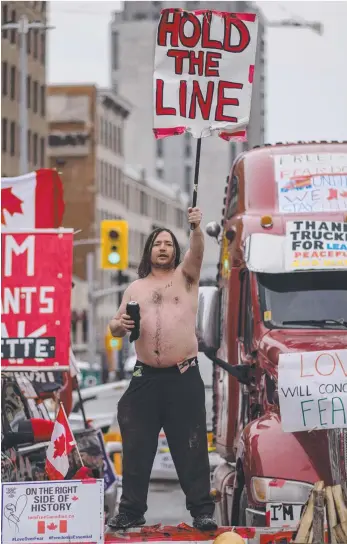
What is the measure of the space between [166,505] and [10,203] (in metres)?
5.01

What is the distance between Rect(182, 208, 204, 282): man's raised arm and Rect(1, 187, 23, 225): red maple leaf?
16.0 feet

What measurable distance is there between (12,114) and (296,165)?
59.9 m

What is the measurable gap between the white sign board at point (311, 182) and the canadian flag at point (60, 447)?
333 cm

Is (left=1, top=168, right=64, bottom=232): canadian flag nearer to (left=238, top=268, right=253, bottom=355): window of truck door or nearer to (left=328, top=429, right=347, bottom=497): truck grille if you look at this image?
(left=238, top=268, right=253, bottom=355): window of truck door

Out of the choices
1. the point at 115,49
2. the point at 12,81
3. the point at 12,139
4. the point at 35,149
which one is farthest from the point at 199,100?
the point at 115,49

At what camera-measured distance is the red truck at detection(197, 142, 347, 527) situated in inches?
392

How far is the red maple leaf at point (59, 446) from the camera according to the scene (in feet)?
33.9

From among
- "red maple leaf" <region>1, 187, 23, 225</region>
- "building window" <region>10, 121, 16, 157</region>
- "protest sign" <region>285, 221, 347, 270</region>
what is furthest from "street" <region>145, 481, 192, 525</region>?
"building window" <region>10, 121, 16, 157</region>

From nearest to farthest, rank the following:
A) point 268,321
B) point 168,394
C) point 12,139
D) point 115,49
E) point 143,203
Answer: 1. point 168,394
2. point 268,321
3. point 12,139
4. point 143,203
5. point 115,49

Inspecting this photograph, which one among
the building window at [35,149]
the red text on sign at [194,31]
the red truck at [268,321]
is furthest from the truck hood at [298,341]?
the building window at [35,149]

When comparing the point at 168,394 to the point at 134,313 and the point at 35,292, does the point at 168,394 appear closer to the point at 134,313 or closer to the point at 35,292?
the point at 134,313

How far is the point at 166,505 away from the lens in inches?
699

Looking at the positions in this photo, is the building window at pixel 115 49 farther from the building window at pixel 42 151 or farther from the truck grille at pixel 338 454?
the truck grille at pixel 338 454

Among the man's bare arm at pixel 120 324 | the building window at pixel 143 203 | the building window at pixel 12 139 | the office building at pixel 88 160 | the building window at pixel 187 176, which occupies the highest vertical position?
the man's bare arm at pixel 120 324
